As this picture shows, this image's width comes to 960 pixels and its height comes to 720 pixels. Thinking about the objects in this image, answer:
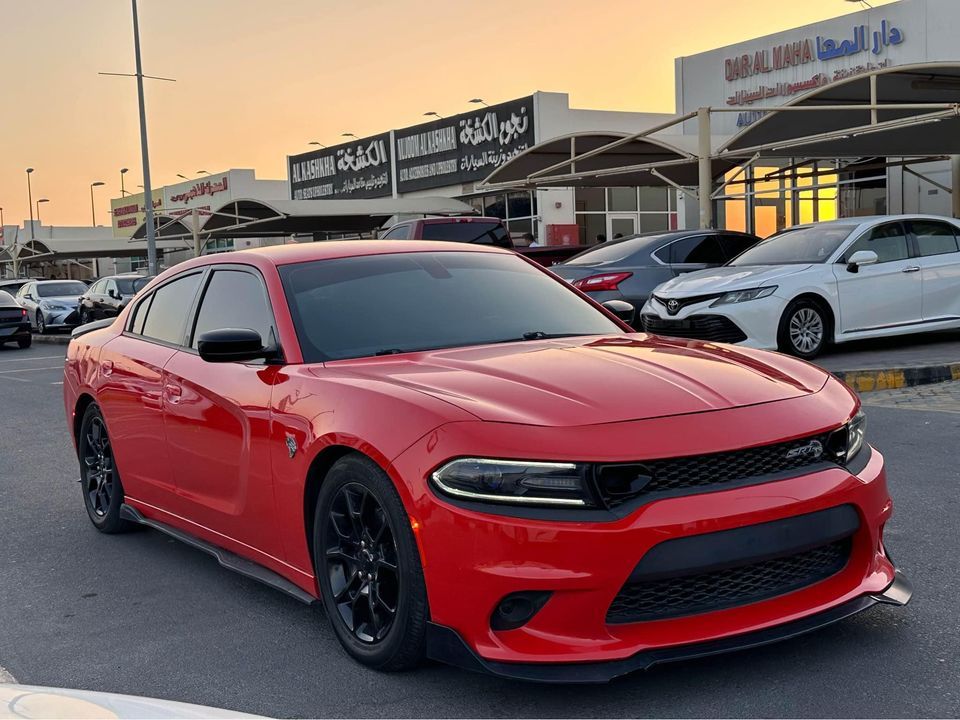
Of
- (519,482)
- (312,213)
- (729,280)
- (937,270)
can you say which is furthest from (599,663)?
(312,213)

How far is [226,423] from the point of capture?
445cm

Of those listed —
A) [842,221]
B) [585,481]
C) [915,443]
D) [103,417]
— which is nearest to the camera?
[585,481]

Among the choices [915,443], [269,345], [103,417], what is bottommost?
[915,443]

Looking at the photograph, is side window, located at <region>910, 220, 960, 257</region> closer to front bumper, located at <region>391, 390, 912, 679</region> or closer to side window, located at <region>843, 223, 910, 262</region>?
side window, located at <region>843, 223, 910, 262</region>

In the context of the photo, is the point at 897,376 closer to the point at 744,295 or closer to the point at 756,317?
the point at 756,317

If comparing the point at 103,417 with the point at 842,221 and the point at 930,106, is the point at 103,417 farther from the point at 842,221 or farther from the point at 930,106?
the point at 930,106

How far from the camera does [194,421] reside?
4719 mm

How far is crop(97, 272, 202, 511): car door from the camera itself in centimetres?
514

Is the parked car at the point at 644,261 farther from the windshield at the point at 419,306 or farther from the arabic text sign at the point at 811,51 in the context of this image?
the arabic text sign at the point at 811,51

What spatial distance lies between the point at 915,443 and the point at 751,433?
4.67m

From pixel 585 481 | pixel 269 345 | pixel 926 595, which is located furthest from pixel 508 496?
pixel 926 595

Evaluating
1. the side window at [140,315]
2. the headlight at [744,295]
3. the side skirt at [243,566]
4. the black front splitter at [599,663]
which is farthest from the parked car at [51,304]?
the black front splitter at [599,663]

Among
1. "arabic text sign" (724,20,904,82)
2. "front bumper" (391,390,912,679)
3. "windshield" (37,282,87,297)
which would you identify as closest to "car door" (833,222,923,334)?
"front bumper" (391,390,912,679)

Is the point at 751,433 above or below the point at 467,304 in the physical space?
below
